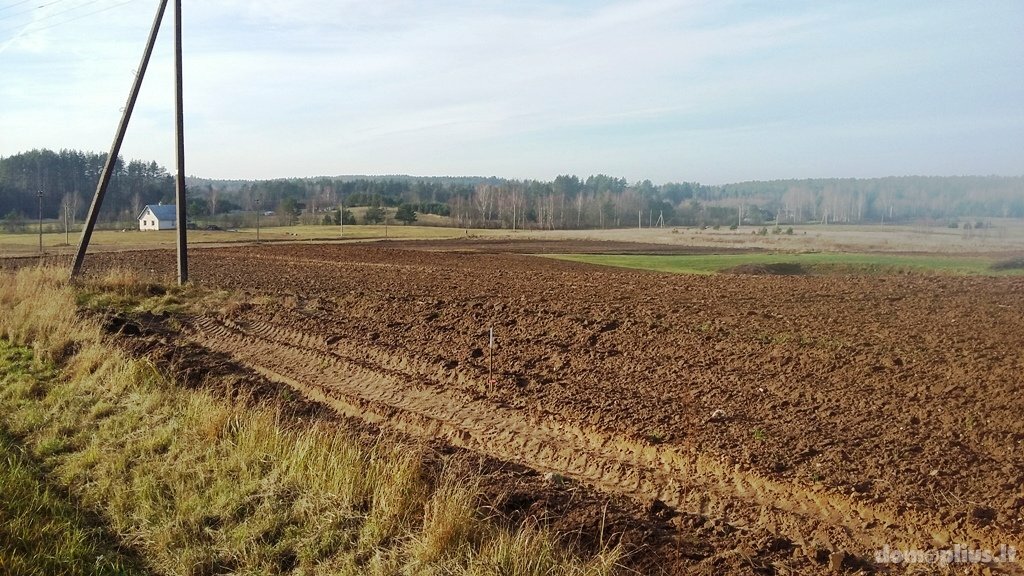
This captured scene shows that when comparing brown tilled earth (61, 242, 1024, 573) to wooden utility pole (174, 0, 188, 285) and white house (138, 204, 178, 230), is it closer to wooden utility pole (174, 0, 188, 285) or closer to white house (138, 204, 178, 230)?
wooden utility pole (174, 0, 188, 285)

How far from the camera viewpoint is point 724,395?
392 inches

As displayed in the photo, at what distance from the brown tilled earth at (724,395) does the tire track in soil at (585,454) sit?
1.0 inches

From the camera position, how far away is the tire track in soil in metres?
6.41

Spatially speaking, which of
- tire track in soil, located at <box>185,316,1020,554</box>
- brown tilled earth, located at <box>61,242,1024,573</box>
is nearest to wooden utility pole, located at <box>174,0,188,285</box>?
brown tilled earth, located at <box>61,242,1024,573</box>

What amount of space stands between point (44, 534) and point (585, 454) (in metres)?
5.39

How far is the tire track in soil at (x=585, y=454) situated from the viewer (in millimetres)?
6406

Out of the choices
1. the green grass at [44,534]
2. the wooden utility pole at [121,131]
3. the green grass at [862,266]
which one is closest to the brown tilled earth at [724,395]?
the green grass at [44,534]

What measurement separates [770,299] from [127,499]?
15970mm

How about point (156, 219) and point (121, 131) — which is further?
point (156, 219)

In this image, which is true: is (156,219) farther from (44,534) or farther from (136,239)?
(44,534)

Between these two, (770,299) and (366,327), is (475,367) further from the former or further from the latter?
(770,299)

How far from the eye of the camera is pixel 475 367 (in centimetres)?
1227

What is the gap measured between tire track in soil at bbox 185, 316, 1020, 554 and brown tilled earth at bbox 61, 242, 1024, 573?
3 cm

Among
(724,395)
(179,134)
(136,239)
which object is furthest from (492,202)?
(724,395)
